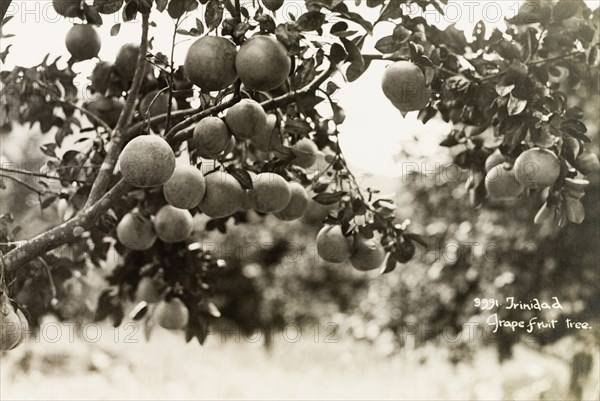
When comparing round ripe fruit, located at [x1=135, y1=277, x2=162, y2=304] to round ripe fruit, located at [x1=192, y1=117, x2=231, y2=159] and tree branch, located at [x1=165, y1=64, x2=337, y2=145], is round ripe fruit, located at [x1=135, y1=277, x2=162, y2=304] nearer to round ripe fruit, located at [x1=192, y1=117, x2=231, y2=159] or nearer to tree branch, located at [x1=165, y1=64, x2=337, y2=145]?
tree branch, located at [x1=165, y1=64, x2=337, y2=145]

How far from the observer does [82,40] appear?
2.09 meters

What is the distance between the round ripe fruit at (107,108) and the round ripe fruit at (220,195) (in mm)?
752

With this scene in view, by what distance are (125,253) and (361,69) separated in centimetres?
133

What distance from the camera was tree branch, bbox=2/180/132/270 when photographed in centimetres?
161

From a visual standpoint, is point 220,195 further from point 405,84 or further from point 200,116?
point 405,84

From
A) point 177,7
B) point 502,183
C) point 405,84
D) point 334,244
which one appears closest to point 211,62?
point 177,7

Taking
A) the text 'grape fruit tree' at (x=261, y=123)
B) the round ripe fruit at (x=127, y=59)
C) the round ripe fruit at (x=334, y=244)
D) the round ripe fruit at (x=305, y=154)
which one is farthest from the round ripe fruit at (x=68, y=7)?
the round ripe fruit at (x=334, y=244)

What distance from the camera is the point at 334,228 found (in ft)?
6.38

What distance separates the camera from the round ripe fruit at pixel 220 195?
1.70 m

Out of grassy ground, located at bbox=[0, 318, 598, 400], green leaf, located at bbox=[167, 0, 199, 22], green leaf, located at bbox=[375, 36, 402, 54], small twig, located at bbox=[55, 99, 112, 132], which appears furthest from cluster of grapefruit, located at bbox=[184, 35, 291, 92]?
grassy ground, located at bbox=[0, 318, 598, 400]

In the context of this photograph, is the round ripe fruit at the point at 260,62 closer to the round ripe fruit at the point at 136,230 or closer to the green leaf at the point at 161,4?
the green leaf at the point at 161,4

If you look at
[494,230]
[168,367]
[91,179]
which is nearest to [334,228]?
[91,179]

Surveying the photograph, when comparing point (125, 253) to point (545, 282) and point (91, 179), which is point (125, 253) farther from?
point (545, 282)

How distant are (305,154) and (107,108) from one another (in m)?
0.80
